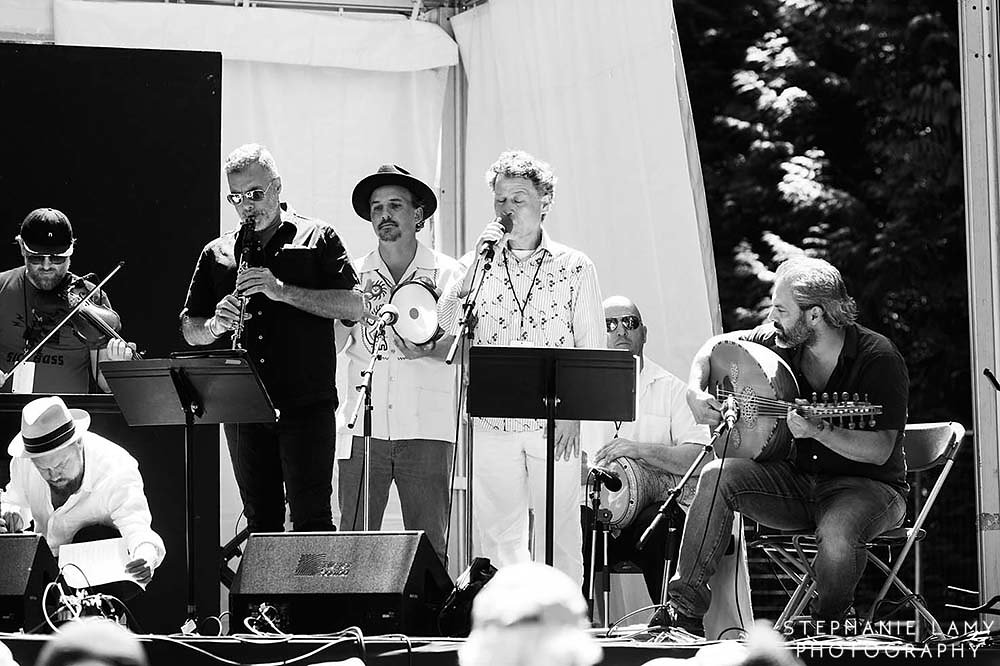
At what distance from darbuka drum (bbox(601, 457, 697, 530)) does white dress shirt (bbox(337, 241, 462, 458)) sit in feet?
2.38

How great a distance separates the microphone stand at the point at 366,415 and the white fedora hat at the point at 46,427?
42.1 inches

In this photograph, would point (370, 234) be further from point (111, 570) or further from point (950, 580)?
point (950, 580)

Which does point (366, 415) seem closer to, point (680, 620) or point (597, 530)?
point (597, 530)

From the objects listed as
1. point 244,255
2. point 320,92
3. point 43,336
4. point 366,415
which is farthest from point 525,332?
point 320,92

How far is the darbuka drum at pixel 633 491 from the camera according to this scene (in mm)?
6418

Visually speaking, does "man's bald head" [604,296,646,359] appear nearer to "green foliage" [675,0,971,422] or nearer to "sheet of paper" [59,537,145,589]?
"sheet of paper" [59,537,145,589]

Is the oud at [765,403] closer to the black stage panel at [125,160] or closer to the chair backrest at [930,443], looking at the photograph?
Result: the chair backrest at [930,443]

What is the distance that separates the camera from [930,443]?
595 cm

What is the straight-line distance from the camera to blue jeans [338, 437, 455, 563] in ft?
20.5

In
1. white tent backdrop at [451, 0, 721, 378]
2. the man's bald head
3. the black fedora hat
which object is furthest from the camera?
white tent backdrop at [451, 0, 721, 378]

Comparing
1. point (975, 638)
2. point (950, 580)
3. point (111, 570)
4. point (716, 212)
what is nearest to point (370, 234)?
point (111, 570)

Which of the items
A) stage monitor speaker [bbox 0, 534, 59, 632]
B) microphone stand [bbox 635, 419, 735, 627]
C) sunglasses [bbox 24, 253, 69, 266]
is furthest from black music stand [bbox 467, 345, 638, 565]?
sunglasses [bbox 24, 253, 69, 266]

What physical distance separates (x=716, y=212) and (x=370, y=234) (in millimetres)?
8301

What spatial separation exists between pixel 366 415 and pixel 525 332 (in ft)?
2.34
